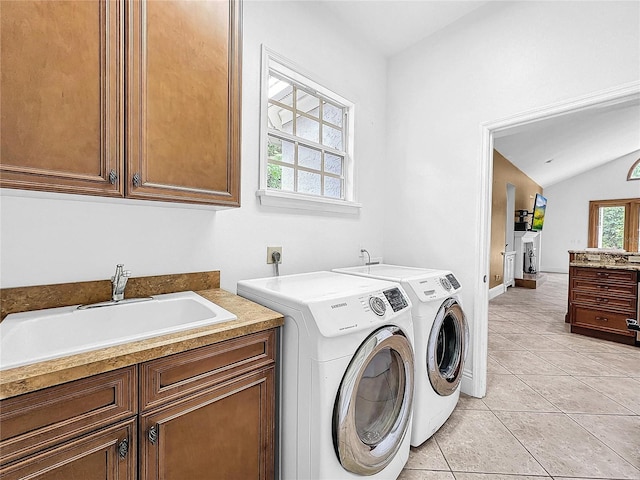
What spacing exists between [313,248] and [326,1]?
5.81ft

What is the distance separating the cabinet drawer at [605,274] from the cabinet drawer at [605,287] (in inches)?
1.7

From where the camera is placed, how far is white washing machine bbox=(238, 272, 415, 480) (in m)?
1.12

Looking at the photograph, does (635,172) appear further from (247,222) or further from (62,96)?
(62,96)

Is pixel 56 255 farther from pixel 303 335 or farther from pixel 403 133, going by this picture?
pixel 403 133

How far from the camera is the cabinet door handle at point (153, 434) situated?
896 millimetres

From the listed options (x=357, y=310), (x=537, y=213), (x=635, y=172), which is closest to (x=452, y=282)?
(x=357, y=310)

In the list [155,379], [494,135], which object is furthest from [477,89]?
[155,379]

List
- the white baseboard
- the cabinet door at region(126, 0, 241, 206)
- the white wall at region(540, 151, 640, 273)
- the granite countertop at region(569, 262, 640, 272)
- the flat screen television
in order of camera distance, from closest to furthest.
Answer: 1. the cabinet door at region(126, 0, 241, 206)
2. the granite countertop at region(569, 262, 640, 272)
3. the white baseboard
4. the flat screen television
5. the white wall at region(540, 151, 640, 273)

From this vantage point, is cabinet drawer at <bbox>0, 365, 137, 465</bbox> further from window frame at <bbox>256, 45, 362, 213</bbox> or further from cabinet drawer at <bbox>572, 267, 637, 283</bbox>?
cabinet drawer at <bbox>572, 267, 637, 283</bbox>

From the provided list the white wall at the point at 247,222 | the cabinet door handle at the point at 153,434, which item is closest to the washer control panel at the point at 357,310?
the cabinet door handle at the point at 153,434

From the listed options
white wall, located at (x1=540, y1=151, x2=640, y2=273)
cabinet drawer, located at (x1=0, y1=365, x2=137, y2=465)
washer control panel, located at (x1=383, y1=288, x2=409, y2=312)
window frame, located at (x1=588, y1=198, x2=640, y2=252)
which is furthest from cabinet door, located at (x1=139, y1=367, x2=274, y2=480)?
white wall, located at (x1=540, y1=151, x2=640, y2=273)

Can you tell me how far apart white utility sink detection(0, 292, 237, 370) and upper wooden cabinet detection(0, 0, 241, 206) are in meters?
0.48

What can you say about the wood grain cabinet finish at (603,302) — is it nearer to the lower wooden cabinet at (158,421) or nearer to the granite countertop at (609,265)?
the granite countertop at (609,265)

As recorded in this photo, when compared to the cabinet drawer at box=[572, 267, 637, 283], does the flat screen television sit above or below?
above
